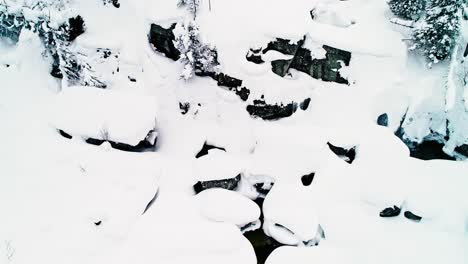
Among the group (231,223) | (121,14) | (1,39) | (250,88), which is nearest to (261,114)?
(250,88)

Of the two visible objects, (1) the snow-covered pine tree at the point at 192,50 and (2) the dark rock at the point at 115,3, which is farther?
(2) the dark rock at the point at 115,3

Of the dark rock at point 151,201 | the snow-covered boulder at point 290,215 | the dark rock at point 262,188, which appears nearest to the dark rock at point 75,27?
the dark rock at point 151,201

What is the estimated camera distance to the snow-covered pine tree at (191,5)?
33.3 ft

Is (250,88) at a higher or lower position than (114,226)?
higher

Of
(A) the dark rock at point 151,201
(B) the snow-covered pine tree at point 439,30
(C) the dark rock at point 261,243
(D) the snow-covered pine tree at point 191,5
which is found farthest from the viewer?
(D) the snow-covered pine tree at point 191,5

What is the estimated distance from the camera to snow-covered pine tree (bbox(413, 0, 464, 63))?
938 centimetres

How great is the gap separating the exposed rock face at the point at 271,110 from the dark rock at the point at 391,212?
11.4 ft

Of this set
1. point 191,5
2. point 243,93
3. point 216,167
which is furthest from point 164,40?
point 216,167

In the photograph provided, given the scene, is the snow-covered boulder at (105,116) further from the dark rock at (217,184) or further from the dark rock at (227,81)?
the dark rock at (227,81)

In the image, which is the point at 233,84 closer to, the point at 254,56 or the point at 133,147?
the point at 254,56

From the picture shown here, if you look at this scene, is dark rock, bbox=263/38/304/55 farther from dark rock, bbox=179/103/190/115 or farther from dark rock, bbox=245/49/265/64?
dark rock, bbox=179/103/190/115

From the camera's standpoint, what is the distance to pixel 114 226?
7254 mm

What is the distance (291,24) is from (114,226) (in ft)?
22.5

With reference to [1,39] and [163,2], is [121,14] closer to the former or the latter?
[163,2]
